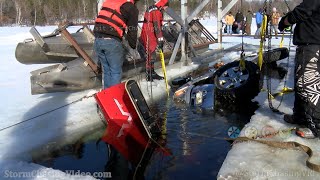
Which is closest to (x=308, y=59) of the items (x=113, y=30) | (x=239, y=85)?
(x=239, y=85)

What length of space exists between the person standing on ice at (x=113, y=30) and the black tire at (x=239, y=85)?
2020 mm

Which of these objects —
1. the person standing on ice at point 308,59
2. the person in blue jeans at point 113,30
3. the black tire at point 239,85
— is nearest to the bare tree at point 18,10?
the black tire at point 239,85

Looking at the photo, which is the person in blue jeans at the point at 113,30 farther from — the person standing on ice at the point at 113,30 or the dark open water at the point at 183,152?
the dark open water at the point at 183,152

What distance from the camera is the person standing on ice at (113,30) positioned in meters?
5.45

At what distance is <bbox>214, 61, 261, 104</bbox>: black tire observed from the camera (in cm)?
656

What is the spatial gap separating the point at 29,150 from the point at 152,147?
1494 mm

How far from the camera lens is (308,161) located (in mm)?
3254

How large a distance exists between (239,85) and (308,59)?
269 centimetres

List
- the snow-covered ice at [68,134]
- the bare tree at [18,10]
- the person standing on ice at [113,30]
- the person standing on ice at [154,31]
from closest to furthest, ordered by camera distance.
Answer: the snow-covered ice at [68,134] → the person standing on ice at [113,30] → the person standing on ice at [154,31] → the bare tree at [18,10]

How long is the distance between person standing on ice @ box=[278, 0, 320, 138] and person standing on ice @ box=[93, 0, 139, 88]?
7.79ft

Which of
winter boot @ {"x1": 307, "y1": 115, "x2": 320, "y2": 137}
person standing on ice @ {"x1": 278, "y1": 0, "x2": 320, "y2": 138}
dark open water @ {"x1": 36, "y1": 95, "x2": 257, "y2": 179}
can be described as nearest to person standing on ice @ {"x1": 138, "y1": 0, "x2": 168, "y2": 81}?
dark open water @ {"x1": 36, "y1": 95, "x2": 257, "y2": 179}

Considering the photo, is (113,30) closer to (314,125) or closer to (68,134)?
(68,134)

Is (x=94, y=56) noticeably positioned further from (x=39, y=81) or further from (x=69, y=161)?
(x=69, y=161)

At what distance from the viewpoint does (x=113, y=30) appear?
18.0 ft
